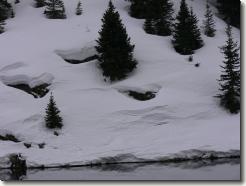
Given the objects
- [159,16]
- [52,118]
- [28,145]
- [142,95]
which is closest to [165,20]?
[159,16]

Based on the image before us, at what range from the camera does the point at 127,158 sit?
1991 centimetres

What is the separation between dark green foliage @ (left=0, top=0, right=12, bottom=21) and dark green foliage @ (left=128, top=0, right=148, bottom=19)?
7.76 m

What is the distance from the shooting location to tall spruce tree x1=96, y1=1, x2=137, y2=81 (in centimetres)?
2492

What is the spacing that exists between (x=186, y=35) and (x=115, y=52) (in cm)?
457

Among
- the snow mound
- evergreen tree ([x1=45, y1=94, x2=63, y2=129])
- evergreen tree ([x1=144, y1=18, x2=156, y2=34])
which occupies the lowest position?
evergreen tree ([x1=45, y1=94, x2=63, y2=129])

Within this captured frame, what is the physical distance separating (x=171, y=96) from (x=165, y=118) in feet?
4.70

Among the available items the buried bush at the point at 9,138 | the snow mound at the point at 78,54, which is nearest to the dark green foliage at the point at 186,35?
the snow mound at the point at 78,54

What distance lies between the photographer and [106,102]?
2300cm

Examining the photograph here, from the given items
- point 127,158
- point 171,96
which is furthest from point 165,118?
point 127,158

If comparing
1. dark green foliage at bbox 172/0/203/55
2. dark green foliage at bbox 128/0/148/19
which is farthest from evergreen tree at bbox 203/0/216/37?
dark green foliage at bbox 128/0/148/19

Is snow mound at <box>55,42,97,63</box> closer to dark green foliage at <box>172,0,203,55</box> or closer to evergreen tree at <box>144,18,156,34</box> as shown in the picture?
evergreen tree at <box>144,18,156,34</box>

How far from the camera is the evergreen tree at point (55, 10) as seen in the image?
3136 centimetres

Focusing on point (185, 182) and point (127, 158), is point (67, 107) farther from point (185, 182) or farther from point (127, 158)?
point (185, 182)

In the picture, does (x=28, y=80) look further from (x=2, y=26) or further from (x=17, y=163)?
(x=2, y=26)
